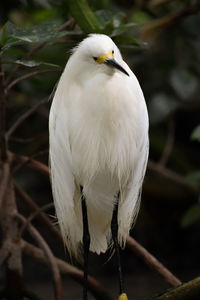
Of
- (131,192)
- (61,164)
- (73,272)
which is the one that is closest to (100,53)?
(61,164)

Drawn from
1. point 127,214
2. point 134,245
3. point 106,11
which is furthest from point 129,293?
point 106,11

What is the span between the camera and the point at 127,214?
2.11 metres

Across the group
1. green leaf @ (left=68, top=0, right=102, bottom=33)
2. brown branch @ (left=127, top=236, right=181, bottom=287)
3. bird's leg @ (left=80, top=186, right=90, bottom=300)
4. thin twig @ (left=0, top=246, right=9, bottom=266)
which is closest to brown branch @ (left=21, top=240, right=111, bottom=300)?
thin twig @ (left=0, top=246, right=9, bottom=266)

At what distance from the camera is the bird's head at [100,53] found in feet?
5.57

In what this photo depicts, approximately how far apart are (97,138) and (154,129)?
83.0 inches

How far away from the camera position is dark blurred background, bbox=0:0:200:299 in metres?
3.31

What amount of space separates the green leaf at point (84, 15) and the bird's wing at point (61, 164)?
0.27 metres

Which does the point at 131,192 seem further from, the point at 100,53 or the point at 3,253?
the point at 3,253

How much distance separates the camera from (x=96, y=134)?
1914 mm

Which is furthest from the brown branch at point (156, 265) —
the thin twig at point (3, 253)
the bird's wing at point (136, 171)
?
the thin twig at point (3, 253)

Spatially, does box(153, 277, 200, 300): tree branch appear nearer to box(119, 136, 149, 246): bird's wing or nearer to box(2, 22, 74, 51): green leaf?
box(119, 136, 149, 246): bird's wing

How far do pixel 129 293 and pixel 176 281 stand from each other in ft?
3.21

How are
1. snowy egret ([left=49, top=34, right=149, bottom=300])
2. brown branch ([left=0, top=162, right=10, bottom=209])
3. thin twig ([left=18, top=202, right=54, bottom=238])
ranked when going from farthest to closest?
1. thin twig ([left=18, top=202, right=54, bottom=238])
2. brown branch ([left=0, top=162, right=10, bottom=209])
3. snowy egret ([left=49, top=34, right=149, bottom=300])

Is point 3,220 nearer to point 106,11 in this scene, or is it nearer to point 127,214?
point 127,214
